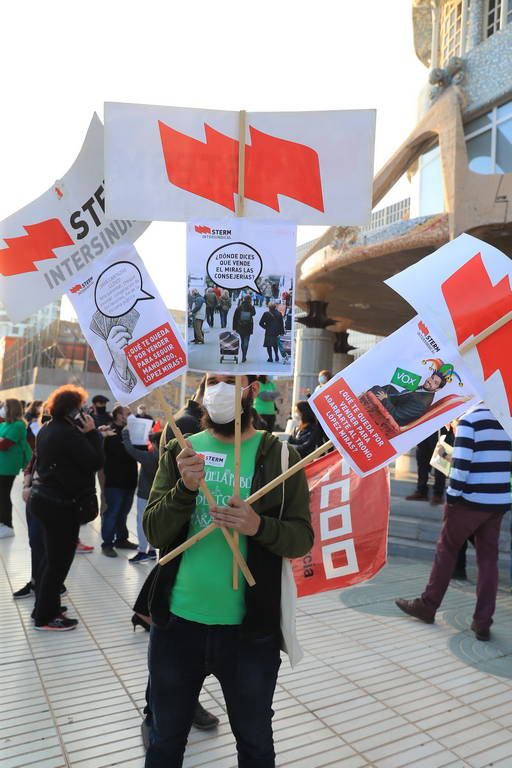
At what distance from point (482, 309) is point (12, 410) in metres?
6.68

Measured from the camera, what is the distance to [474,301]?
2.08 m

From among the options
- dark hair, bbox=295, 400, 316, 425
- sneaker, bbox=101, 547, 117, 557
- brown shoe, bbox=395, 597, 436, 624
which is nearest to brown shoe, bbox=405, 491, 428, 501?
dark hair, bbox=295, 400, 316, 425

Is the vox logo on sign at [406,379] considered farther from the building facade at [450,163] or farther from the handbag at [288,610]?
the building facade at [450,163]

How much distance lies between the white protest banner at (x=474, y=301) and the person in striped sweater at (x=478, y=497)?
107 inches

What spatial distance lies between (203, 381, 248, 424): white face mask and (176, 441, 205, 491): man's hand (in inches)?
9.9

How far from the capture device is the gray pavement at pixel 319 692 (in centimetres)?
282

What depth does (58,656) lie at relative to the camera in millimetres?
3893

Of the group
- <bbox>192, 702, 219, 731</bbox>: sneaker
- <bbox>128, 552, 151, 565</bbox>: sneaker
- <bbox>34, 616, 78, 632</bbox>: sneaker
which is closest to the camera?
<bbox>192, 702, 219, 731</bbox>: sneaker

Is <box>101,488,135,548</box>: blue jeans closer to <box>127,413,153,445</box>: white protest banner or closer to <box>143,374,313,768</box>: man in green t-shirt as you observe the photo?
<box>127,413,153,445</box>: white protest banner

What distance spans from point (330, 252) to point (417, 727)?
11478 millimetres

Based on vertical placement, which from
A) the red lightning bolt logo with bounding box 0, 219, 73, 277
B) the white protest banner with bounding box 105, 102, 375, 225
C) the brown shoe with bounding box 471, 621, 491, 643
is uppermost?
the white protest banner with bounding box 105, 102, 375, 225

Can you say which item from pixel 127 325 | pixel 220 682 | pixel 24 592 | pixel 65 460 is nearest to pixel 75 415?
pixel 65 460

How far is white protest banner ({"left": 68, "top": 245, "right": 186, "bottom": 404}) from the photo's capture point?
2240 millimetres

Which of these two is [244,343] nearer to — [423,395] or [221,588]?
[423,395]
